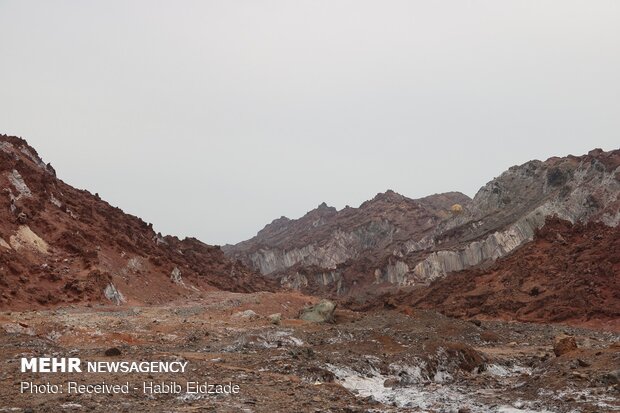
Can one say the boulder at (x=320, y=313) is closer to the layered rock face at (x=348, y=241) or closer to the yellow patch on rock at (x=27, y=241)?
the yellow patch on rock at (x=27, y=241)

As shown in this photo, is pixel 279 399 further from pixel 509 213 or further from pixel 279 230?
pixel 279 230

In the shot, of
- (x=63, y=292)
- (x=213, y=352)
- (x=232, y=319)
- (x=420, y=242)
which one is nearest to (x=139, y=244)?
(x=63, y=292)

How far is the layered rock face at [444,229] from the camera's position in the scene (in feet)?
223

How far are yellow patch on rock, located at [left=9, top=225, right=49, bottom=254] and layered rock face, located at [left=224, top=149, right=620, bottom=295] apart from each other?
5021cm

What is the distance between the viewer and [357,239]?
14150cm

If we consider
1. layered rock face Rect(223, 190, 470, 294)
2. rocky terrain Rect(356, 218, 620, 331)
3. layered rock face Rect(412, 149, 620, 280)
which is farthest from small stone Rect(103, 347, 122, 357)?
layered rock face Rect(223, 190, 470, 294)

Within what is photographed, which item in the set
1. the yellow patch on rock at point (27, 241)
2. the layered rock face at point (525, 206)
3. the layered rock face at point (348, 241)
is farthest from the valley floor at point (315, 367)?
the layered rock face at point (348, 241)

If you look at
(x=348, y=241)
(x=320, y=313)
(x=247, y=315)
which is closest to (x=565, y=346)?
(x=320, y=313)

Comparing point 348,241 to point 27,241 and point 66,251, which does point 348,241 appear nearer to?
point 66,251

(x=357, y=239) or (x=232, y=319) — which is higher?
(x=357, y=239)

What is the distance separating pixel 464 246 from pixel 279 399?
243 feet

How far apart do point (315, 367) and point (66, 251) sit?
103 feet

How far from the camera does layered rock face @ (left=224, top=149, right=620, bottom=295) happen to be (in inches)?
2680

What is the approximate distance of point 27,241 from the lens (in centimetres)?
3784
